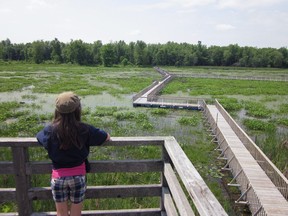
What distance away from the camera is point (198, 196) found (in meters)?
2.37

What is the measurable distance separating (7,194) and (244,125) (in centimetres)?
1847

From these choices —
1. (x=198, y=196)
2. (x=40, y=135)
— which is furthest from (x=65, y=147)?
(x=198, y=196)

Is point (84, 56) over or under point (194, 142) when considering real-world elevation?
over

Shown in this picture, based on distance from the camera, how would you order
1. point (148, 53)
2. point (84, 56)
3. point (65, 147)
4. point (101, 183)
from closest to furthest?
1. point (65, 147)
2. point (101, 183)
3. point (84, 56)
4. point (148, 53)

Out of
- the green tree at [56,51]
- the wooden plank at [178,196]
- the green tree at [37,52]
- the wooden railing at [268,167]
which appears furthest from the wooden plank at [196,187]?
the green tree at [56,51]

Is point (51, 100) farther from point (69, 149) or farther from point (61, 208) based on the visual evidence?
point (69, 149)

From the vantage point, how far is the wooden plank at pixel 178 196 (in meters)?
2.60

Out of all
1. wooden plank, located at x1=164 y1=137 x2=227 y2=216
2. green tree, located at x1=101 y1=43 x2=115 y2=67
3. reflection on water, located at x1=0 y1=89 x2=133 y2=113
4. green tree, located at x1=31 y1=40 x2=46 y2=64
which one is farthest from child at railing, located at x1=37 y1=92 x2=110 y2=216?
green tree, located at x1=31 y1=40 x2=46 y2=64

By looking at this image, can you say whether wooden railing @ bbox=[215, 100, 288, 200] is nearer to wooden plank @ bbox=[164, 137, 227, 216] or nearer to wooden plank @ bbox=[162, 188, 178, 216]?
wooden plank @ bbox=[162, 188, 178, 216]

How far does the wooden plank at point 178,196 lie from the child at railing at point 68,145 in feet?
2.94

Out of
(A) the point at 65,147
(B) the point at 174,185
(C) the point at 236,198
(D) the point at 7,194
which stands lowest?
(C) the point at 236,198

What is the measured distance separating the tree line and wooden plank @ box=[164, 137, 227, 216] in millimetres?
101162

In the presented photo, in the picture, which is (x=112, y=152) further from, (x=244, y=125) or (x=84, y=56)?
(x=84, y=56)

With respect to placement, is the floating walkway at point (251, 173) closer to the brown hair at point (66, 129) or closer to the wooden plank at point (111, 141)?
the wooden plank at point (111, 141)
